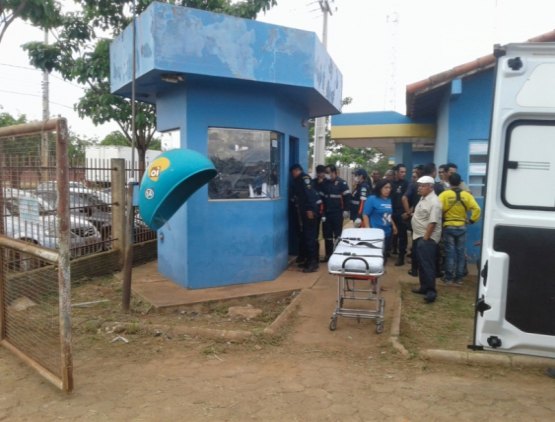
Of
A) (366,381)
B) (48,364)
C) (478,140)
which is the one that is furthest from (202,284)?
(478,140)

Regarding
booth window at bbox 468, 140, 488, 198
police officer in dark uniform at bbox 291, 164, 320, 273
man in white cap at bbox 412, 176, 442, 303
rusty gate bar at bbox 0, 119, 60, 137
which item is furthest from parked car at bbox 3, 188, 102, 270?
booth window at bbox 468, 140, 488, 198

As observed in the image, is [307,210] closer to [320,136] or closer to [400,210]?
[400,210]

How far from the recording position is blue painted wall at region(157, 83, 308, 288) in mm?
6660

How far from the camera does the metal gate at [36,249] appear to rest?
3582mm

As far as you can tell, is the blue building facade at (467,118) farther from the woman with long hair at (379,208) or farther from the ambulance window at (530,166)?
the ambulance window at (530,166)

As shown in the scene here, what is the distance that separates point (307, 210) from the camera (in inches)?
303

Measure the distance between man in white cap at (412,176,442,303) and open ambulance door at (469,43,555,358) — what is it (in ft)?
10.2

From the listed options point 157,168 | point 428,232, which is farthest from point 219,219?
point 428,232

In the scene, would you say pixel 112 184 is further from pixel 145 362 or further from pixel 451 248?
pixel 451 248

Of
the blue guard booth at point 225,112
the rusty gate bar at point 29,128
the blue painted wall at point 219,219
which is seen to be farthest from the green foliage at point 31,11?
the rusty gate bar at point 29,128

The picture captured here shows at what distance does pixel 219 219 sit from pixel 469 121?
4.98 meters

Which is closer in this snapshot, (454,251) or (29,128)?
(29,128)

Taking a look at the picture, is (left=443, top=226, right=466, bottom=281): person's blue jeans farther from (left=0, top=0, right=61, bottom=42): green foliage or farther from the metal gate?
(left=0, top=0, right=61, bottom=42): green foliage

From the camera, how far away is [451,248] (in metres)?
7.07
